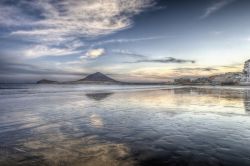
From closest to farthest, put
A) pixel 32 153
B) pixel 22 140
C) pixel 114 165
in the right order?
1. pixel 114 165
2. pixel 32 153
3. pixel 22 140

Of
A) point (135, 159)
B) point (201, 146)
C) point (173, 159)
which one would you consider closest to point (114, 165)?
point (135, 159)

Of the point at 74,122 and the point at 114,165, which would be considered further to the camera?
the point at 74,122

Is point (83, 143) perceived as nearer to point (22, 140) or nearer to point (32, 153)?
point (32, 153)

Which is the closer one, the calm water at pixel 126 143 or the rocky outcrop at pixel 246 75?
the calm water at pixel 126 143

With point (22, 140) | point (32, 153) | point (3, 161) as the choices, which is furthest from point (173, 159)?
point (22, 140)

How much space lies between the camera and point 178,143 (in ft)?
24.4

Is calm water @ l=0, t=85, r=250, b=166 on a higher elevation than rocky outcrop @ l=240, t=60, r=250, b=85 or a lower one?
lower

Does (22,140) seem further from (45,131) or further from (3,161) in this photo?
(3,161)

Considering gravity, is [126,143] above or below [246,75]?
below

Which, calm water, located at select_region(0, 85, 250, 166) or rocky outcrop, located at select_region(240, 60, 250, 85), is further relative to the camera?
rocky outcrop, located at select_region(240, 60, 250, 85)

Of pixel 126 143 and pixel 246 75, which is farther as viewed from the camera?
pixel 246 75

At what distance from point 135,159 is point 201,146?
8.58 ft

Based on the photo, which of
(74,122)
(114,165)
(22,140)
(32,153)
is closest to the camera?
(114,165)

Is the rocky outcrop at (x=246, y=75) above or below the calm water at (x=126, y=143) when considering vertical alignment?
above
